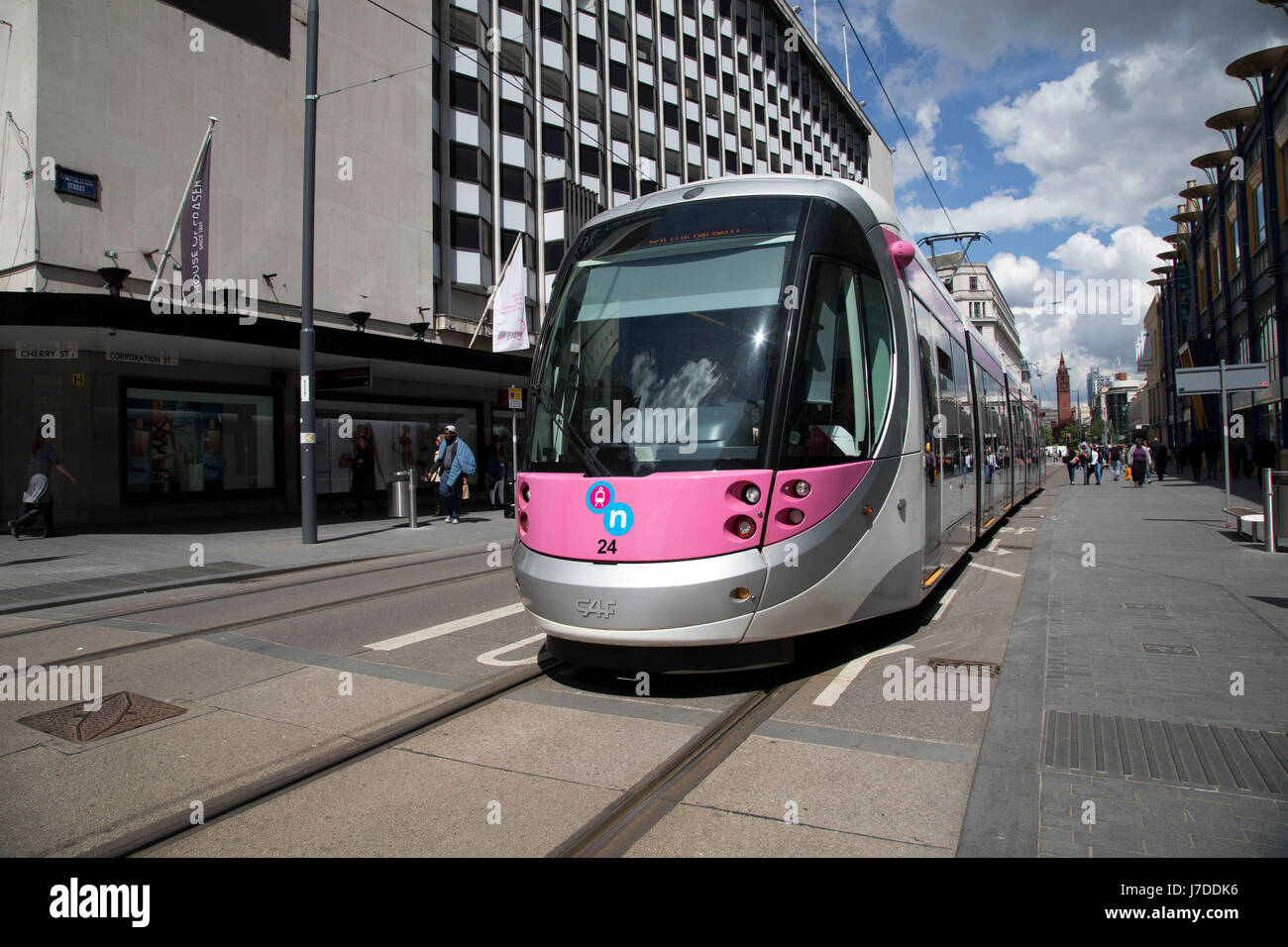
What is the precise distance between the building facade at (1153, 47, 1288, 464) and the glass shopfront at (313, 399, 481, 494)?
66.5 ft

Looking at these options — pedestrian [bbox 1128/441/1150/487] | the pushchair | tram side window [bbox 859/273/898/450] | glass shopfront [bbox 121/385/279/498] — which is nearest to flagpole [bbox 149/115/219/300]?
glass shopfront [bbox 121/385/279/498]

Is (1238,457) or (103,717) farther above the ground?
(1238,457)

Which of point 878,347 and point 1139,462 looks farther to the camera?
point 1139,462

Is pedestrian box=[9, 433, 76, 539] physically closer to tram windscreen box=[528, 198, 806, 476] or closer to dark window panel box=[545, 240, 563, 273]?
tram windscreen box=[528, 198, 806, 476]

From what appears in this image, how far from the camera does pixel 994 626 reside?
6.80m

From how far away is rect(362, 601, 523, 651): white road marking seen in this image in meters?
6.40

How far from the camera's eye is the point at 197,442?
1800 cm

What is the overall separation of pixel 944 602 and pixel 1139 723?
3.68 meters

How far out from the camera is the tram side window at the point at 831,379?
4828 mm

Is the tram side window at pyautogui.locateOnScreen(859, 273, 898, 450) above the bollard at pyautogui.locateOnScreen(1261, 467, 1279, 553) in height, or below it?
above

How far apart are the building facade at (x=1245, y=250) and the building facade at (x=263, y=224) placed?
67.7ft

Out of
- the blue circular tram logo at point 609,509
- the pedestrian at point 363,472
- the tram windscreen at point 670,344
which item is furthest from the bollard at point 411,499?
the blue circular tram logo at point 609,509

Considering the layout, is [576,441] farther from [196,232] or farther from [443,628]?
[196,232]

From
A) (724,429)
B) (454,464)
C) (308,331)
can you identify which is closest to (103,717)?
(724,429)
